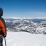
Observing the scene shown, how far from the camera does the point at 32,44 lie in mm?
8852

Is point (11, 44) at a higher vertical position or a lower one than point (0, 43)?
lower

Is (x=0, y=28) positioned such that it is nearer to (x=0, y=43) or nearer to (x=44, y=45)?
(x=0, y=43)

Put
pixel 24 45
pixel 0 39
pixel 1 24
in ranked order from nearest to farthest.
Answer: pixel 1 24, pixel 0 39, pixel 24 45

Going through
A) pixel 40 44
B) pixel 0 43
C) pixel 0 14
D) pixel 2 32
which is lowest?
pixel 40 44

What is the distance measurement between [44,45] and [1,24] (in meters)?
4.43

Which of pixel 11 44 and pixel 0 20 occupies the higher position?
pixel 0 20

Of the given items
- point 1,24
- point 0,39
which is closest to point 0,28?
point 1,24

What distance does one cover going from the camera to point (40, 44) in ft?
29.3

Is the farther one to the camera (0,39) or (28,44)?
→ (28,44)

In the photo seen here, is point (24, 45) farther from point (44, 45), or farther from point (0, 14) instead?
point (0, 14)

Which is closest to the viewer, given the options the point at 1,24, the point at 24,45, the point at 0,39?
the point at 1,24

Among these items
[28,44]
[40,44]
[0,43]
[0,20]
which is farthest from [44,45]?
[0,20]

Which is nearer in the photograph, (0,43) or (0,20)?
Answer: (0,20)

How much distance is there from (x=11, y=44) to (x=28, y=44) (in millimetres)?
1209
